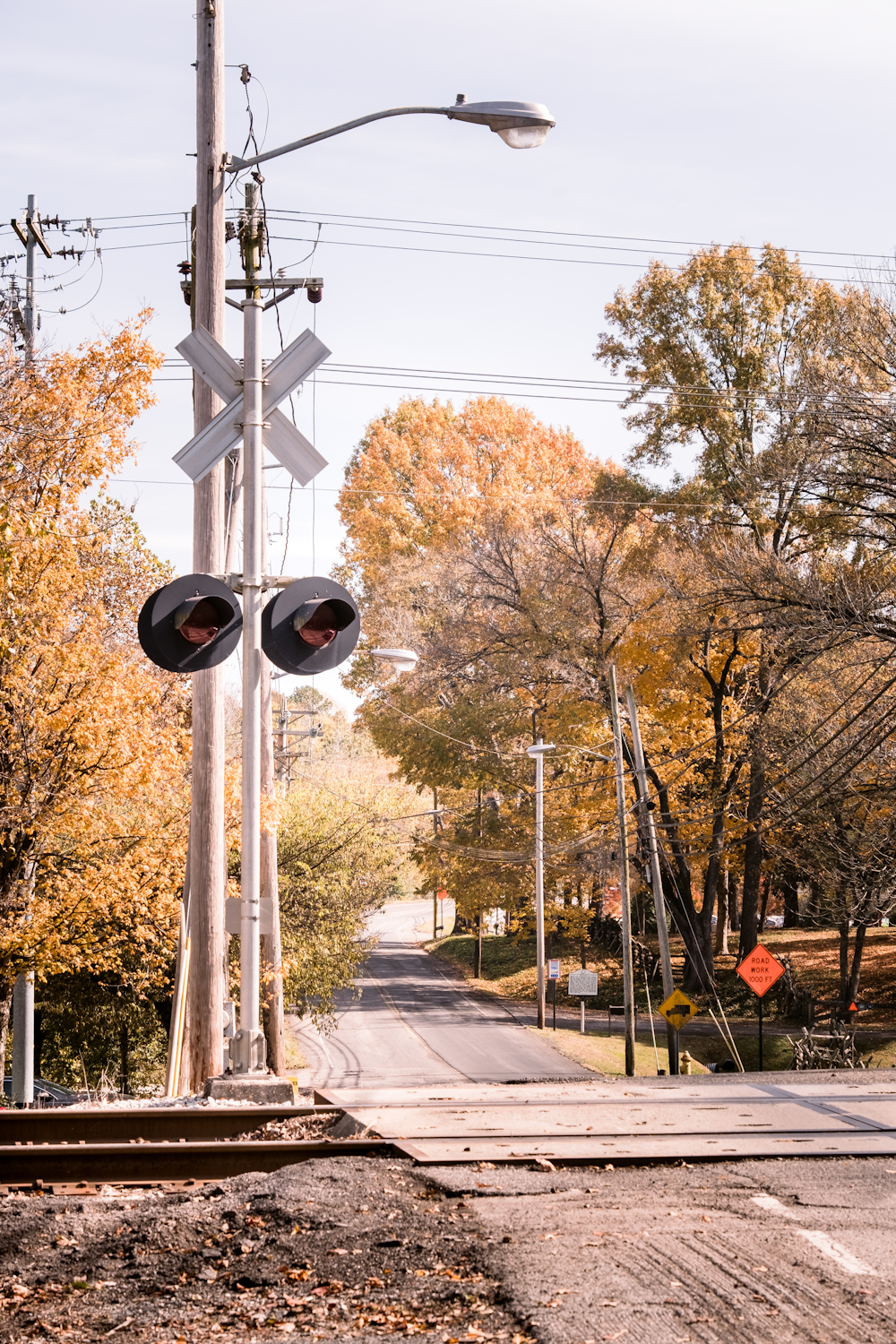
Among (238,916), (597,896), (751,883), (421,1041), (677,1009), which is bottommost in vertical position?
(421,1041)

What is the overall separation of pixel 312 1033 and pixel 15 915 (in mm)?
28045

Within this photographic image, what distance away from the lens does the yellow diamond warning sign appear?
2666 centimetres

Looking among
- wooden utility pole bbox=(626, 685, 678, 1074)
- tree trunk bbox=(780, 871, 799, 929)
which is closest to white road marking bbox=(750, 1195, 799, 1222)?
wooden utility pole bbox=(626, 685, 678, 1074)

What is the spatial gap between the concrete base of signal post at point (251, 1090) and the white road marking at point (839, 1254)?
157 inches

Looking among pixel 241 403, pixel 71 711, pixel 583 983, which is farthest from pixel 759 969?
pixel 241 403

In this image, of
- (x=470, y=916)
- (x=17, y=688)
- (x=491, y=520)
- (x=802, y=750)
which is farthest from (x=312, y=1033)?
(x=17, y=688)

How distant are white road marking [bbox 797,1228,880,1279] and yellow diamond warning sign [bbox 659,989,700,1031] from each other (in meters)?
21.7

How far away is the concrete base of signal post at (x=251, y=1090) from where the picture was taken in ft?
27.9

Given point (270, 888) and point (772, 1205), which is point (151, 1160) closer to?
point (772, 1205)

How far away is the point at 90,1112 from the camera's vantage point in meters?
8.00

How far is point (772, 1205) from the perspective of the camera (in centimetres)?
597

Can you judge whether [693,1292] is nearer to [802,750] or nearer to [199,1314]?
[199,1314]

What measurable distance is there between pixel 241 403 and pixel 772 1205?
611 centimetres

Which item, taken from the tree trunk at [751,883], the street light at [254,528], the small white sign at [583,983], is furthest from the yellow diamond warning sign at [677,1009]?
the street light at [254,528]
